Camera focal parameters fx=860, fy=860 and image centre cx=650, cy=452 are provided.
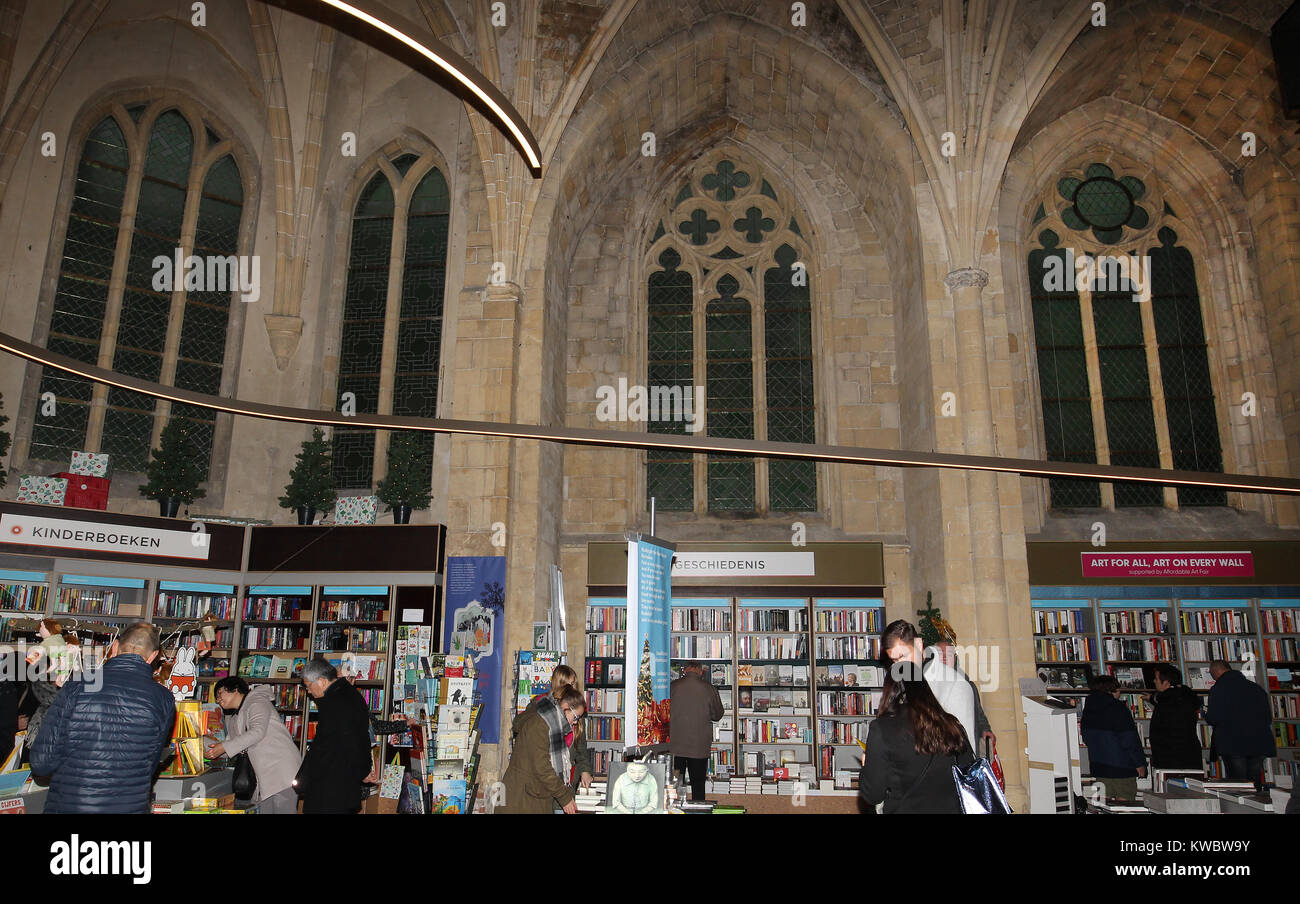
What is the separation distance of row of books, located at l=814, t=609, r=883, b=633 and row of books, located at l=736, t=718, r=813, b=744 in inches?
45.9

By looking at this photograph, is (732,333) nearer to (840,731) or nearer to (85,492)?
(840,731)

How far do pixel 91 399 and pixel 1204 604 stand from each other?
13.2m

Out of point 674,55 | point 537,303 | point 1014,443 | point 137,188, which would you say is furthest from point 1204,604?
point 137,188

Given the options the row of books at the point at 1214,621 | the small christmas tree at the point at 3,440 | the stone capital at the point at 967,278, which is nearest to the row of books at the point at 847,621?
the row of books at the point at 1214,621

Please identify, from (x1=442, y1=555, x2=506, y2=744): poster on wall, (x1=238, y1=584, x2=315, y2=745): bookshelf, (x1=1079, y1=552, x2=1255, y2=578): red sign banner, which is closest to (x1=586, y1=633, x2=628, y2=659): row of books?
(x1=442, y1=555, x2=506, y2=744): poster on wall

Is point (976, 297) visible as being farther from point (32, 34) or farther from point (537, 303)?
point (32, 34)

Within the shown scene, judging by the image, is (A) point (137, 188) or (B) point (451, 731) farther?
(A) point (137, 188)

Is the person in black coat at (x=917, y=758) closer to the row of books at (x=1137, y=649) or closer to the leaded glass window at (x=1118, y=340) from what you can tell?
the row of books at (x=1137, y=649)

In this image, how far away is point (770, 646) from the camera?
1023 centimetres

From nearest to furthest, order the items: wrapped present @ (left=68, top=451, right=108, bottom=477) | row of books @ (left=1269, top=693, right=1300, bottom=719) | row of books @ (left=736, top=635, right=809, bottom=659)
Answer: wrapped present @ (left=68, top=451, right=108, bottom=477) < row of books @ (left=1269, top=693, right=1300, bottom=719) < row of books @ (left=736, top=635, right=809, bottom=659)

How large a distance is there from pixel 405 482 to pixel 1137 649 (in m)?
8.60

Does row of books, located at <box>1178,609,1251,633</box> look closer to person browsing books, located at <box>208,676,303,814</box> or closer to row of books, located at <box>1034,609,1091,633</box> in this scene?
row of books, located at <box>1034,609,1091,633</box>

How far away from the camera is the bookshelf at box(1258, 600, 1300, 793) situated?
9320 mm

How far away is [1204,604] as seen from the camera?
9867mm
